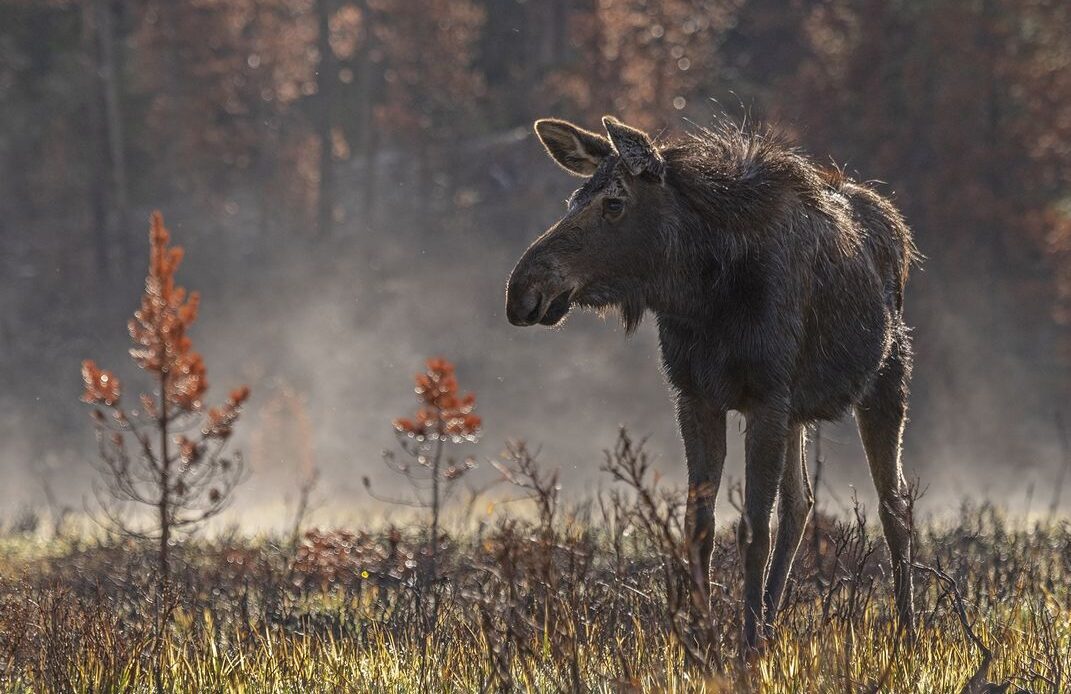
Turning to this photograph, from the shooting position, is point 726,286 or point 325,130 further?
point 325,130

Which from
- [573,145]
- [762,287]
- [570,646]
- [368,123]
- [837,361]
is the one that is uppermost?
[368,123]

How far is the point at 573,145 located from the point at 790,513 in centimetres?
208

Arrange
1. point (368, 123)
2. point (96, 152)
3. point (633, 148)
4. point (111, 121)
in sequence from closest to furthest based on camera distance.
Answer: point (633, 148) < point (111, 121) < point (96, 152) < point (368, 123)

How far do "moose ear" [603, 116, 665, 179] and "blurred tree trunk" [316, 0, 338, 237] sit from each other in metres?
38.1

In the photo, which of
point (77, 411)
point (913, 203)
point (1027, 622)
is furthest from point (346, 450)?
point (1027, 622)

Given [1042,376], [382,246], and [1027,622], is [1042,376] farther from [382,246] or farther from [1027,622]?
[1027,622]

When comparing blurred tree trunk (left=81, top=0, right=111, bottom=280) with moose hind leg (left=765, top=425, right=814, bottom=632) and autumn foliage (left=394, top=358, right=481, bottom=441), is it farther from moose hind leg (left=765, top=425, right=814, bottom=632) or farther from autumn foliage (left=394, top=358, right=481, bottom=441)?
moose hind leg (left=765, top=425, right=814, bottom=632)

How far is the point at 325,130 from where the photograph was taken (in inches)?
1720

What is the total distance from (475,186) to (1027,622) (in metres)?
37.3

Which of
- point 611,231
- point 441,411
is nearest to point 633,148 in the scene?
point 611,231

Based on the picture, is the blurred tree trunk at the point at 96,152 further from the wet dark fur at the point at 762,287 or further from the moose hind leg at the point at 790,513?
the wet dark fur at the point at 762,287

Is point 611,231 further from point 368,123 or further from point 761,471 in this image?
point 368,123

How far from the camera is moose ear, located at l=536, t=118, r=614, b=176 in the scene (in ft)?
20.1

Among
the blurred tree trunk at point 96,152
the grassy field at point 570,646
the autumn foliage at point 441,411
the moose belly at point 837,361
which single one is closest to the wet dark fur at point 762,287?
the moose belly at point 837,361
